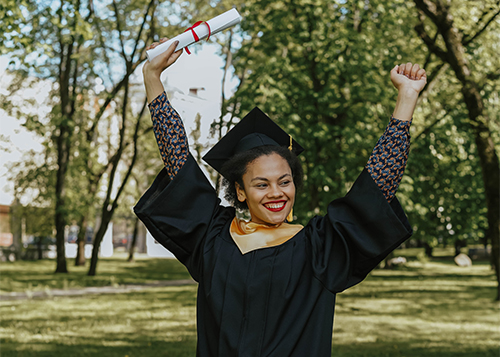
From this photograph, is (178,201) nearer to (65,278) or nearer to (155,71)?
(155,71)

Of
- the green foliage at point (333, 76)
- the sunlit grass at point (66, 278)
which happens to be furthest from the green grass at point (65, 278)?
the green foliage at point (333, 76)

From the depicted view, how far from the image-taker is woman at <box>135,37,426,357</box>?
2.27 meters

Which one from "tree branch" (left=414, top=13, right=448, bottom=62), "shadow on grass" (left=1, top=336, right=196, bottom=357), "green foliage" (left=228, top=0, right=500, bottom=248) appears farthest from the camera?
"green foliage" (left=228, top=0, right=500, bottom=248)

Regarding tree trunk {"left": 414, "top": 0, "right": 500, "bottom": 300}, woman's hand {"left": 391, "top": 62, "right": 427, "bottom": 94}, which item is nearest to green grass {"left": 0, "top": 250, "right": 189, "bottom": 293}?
tree trunk {"left": 414, "top": 0, "right": 500, "bottom": 300}

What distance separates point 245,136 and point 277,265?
0.72 meters

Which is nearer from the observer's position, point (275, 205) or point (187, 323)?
point (275, 205)

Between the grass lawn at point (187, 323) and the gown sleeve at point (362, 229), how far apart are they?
20.0 feet

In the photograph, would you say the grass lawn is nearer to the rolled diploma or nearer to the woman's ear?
the woman's ear

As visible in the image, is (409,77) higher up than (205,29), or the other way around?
(205,29)

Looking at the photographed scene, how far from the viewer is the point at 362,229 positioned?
2.29 metres

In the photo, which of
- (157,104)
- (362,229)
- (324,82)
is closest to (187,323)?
(324,82)

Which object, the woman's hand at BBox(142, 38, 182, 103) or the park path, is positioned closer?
the woman's hand at BBox(142, 38, 182, 103)

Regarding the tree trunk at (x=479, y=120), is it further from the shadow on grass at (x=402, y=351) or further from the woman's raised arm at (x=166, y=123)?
the woman's raised arm at (x=166, y=123)

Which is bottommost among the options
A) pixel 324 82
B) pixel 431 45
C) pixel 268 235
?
pixel 268 235
